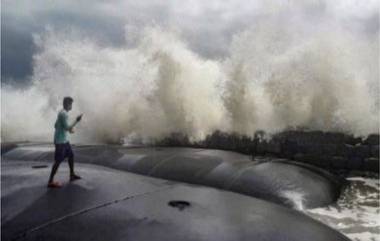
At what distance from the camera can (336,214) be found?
7.72 meters

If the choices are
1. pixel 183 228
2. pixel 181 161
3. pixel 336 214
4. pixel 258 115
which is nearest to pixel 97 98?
pixel 258 115

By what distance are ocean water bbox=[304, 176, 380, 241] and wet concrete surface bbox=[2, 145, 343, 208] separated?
219 mm

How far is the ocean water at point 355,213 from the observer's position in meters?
7.02

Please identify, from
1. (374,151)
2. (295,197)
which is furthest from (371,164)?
(295,197)

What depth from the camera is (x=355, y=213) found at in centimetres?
805

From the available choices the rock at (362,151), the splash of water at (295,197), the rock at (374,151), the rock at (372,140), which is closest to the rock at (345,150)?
the rock at (362,151)

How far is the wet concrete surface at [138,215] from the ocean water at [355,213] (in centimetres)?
178

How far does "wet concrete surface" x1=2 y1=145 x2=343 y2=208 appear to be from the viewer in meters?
7.61

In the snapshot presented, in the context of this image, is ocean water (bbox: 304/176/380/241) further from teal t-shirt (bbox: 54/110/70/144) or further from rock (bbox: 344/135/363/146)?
teal t-shirt (bbox: 54/110/70/144)

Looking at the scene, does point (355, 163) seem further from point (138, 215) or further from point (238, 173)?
point (138, 215)

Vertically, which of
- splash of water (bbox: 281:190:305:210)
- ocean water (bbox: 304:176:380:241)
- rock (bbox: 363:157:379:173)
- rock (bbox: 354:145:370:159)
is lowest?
ocean water (bbox: 304:176:380:241)

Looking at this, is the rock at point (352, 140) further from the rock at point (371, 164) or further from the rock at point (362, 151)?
the rock at point (371, 164)

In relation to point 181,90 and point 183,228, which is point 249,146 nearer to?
point 181,90

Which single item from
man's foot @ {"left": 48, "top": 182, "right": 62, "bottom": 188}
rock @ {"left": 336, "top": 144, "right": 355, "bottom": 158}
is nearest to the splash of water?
man's foot @ {"left": 48, "top": 182, "right": 62, "bottom": 188}
